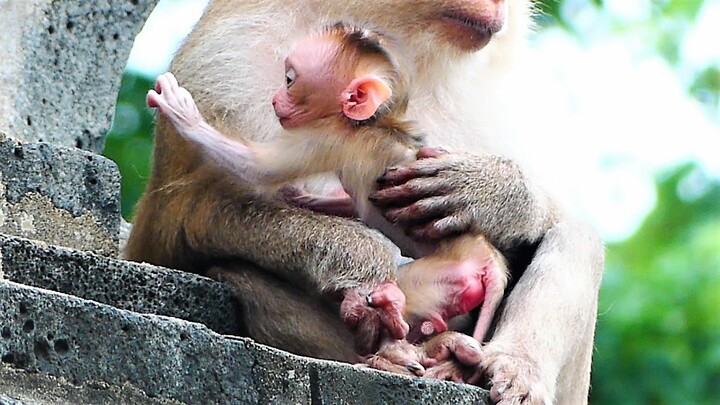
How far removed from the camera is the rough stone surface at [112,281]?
3.34 meters

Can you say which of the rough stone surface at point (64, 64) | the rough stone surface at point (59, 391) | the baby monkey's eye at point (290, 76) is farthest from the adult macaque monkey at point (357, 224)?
the rough stone surface at point (59, 391)

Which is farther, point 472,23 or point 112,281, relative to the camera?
point 472,23

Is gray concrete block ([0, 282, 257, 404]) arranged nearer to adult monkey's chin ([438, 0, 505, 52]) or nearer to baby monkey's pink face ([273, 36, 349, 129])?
baby monkey's pink face ([273, 36, 349, 129])

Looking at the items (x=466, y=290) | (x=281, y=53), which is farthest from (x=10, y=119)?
(x=466, y=290)

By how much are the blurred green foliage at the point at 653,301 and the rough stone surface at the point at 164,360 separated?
21.9 feet

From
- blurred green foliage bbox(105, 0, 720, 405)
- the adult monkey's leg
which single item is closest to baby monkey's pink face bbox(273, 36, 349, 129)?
the adult monkey's leg

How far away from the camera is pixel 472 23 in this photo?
4.47 m

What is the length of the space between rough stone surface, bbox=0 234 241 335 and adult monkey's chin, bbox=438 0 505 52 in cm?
118

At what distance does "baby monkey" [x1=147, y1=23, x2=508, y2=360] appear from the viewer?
3.95m

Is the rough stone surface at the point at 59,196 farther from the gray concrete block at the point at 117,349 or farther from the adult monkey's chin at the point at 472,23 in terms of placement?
the adult monkey's chin at the point at 472,23

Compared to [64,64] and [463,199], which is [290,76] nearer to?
[463,199]

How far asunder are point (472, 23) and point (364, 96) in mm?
681

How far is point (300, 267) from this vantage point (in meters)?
4.04

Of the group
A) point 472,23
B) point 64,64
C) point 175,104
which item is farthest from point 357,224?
point 64,64
